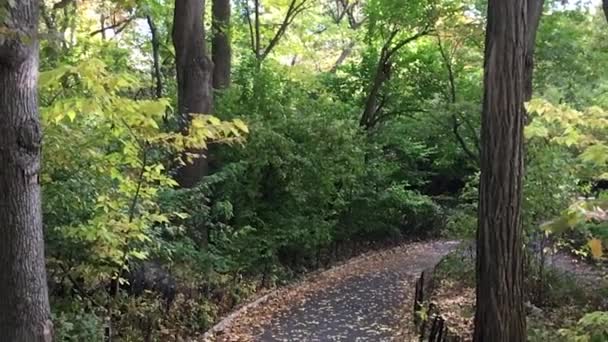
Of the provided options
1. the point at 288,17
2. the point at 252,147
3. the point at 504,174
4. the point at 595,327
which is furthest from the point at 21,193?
the point at 288,17

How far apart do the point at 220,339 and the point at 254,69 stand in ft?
23.1

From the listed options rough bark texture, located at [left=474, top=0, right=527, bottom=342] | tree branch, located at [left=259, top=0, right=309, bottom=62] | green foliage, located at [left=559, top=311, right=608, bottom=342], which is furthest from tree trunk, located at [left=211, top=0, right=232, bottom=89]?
green foliage, located at [left=559, top=311, right=608, bottom=342]

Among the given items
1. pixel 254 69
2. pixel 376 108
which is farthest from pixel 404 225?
pixel 254 69

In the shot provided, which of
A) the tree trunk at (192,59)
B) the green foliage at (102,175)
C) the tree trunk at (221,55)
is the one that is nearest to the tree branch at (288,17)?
the tree trunk at (221,55)

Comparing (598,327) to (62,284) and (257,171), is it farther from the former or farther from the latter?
(257,171)

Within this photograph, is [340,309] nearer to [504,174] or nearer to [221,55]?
[504,174]

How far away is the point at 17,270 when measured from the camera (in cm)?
477

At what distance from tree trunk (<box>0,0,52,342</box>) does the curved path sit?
3.92 metres

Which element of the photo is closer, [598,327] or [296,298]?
[598,327]

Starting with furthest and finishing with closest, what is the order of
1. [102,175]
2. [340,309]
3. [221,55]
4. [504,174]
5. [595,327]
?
1. [221,55]
2. [340,309]
3. [102,175]
4. [504,174]
5. [595,327]

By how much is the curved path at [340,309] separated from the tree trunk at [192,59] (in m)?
2.94

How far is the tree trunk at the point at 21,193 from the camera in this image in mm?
4633

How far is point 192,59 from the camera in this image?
39.0ft

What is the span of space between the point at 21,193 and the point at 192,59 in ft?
24.6
